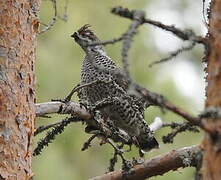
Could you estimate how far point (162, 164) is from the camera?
357 cm

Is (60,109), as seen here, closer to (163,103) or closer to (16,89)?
(16,89)

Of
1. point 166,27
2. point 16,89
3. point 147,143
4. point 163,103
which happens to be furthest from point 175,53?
point 147,143

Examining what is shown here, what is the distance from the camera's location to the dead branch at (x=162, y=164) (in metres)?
3.48

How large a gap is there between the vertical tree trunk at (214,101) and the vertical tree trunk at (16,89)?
121 cm

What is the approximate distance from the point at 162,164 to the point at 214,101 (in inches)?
57.8

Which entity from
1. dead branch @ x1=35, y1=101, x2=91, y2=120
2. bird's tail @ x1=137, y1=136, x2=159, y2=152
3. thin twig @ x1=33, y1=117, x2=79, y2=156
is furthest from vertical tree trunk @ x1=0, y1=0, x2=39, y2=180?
bird's tail @ x1=137, y1=136, x2=159, y2=152

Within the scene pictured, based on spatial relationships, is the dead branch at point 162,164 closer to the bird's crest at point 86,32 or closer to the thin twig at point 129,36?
the thin twig at point 129,36

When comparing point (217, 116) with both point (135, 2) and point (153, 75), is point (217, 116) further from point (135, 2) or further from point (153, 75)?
point (135, 2)

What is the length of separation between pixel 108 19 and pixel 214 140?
8664mm

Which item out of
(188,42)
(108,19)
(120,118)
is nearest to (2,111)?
(188,42)

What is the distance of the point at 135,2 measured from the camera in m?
12.1

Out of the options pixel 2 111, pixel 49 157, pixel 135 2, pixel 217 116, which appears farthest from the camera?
pixel 135 2

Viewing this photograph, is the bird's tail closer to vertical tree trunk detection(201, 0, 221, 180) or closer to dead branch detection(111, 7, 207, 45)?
vertical tree trunk detection(201, 0, 221, 180)

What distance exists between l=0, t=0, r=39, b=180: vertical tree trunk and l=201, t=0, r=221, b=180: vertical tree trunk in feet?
3.98
